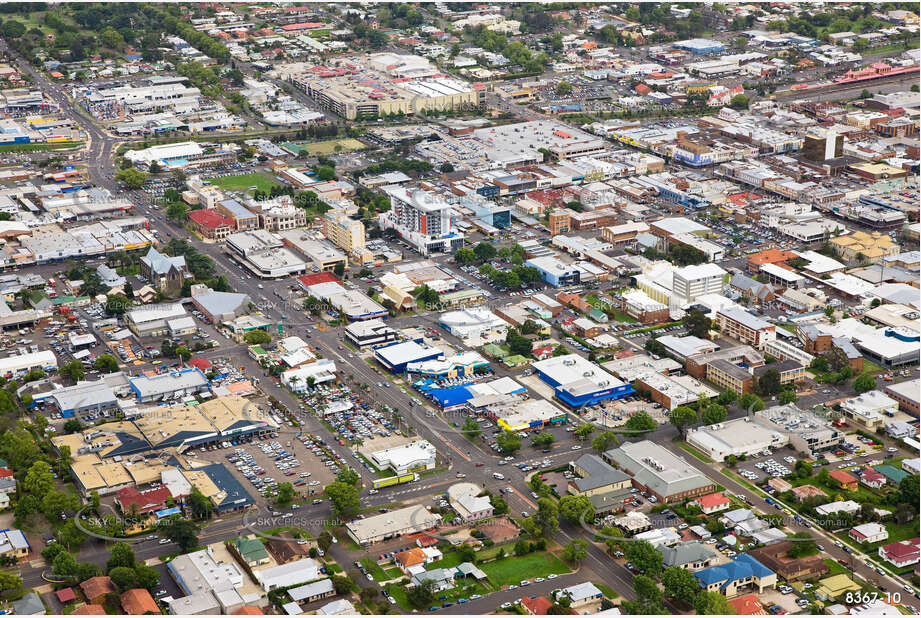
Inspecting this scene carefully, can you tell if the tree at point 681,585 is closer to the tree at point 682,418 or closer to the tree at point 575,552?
the tree at point 575,552

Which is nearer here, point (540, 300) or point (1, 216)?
point (540, 300)

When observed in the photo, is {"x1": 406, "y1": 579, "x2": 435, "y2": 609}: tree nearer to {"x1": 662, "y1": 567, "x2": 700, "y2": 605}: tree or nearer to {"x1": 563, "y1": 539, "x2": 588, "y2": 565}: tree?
{"x1": 563, "y1": 539, "x2": 588, "y2": 565}: tree

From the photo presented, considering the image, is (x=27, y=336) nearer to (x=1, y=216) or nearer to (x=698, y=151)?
(x=1, y=216)

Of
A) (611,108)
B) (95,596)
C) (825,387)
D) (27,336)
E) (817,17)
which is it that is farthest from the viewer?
(817,17)

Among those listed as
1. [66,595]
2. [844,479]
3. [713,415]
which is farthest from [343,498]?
[844,479]

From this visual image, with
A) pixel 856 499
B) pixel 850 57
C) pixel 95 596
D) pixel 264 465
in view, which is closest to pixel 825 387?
pixel 856 499

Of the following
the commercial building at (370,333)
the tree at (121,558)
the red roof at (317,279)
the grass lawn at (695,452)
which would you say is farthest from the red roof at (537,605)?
the red roof at (317,279)
